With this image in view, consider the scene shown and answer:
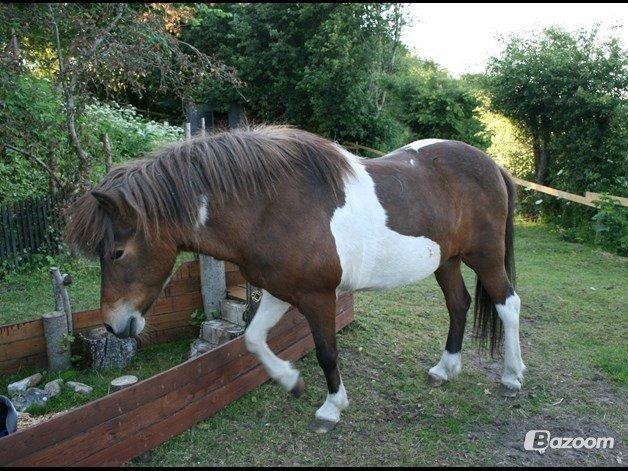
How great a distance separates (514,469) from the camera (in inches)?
98.3

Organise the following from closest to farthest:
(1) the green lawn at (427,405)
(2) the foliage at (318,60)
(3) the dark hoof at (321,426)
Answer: (1) the green lawn at (427,405) → (3) the dark hoof at (321,426) → (2) the foliage at (318,60)

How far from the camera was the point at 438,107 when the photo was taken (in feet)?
42.4

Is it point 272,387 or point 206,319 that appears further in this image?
point 206,319

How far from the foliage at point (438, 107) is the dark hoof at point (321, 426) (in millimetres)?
11058

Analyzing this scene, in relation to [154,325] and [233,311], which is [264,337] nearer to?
[233,311]

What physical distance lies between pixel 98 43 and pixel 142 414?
4.16m

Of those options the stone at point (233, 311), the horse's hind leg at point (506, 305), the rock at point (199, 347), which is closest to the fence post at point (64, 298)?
the rock at point (199, 347)

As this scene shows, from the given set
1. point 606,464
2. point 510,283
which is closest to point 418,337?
point 510,283

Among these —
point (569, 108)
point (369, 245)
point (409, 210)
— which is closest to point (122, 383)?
point (369, 245)

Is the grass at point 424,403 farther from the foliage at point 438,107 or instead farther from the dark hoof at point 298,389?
the foliage at point 438,107

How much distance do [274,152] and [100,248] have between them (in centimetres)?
103

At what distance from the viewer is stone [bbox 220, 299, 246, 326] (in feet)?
12.3

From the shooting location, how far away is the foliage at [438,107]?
12836 mm

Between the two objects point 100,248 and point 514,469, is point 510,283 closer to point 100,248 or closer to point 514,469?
point 514,469
